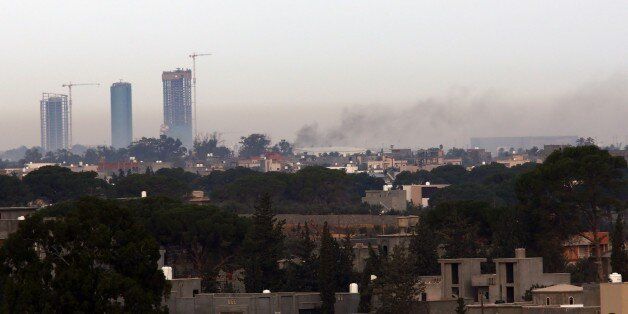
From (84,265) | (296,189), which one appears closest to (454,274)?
(84,265)

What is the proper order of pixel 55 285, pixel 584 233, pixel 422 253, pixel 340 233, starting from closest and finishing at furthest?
pixel 55 285 < pixel 422 253 < pixel 584 233 < pixel 340 233

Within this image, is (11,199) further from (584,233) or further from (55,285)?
(55,285)

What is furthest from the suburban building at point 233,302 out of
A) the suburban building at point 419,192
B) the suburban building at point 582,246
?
the suburban building at point 419,192

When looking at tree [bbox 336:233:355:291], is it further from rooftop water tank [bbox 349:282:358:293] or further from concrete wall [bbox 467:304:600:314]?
concrete wall [bbox 467:304:600:314]

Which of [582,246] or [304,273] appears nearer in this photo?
[304,273]

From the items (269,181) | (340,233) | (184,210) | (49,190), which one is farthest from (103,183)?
(184,210)

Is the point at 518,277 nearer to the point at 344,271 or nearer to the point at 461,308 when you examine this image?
the point at 344,271

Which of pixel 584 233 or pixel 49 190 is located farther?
pixel 49 190
